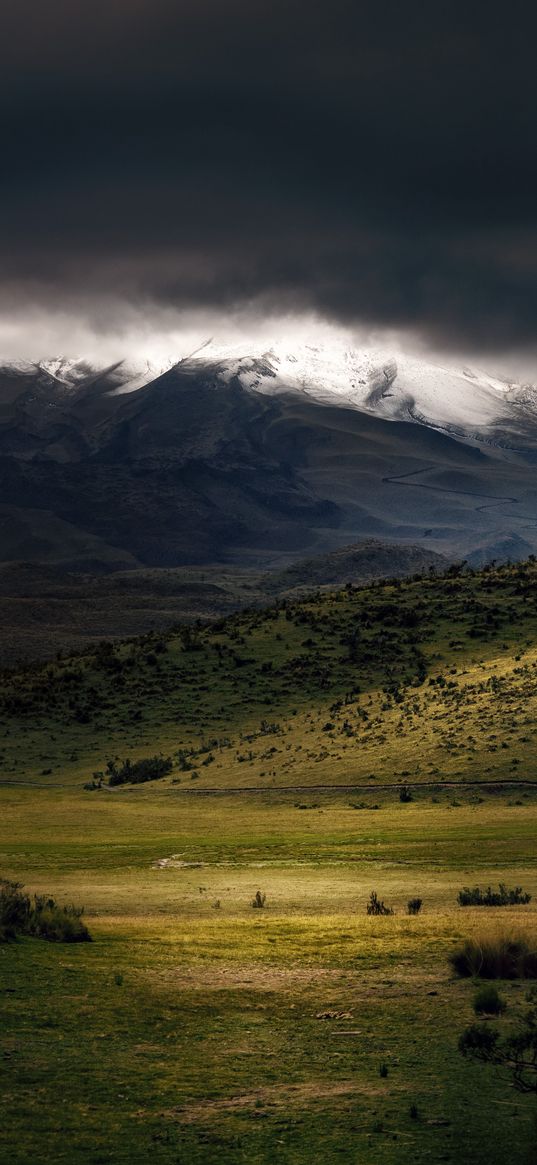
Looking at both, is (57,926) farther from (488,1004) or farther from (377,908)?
(488,1004)

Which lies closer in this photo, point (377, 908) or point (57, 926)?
point (57, 926)

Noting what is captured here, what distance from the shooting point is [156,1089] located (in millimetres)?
12406

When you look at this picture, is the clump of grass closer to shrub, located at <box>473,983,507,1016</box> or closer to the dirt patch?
shrub, located at <box>473,983,507,1016</box>

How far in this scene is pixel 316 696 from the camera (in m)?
62.7

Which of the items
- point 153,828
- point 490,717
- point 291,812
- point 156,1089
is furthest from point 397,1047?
point 490,717

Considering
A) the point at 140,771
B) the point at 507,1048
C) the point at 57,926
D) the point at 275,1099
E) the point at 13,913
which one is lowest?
the point at 275,1099

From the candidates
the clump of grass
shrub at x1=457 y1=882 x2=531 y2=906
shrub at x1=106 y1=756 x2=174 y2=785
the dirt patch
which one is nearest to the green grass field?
the dirt patch

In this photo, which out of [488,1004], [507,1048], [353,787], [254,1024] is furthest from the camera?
[353,787]

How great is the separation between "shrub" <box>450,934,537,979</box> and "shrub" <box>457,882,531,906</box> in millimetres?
4709

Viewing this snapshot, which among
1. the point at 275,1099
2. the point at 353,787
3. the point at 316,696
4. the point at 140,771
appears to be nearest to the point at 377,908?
the point at 275,1099

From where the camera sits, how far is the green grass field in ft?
38.7

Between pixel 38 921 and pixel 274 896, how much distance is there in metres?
6.13

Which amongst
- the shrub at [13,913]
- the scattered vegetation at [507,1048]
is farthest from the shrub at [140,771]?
the scattered vegetation at [507,1048]

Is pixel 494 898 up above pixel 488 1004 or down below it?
above
